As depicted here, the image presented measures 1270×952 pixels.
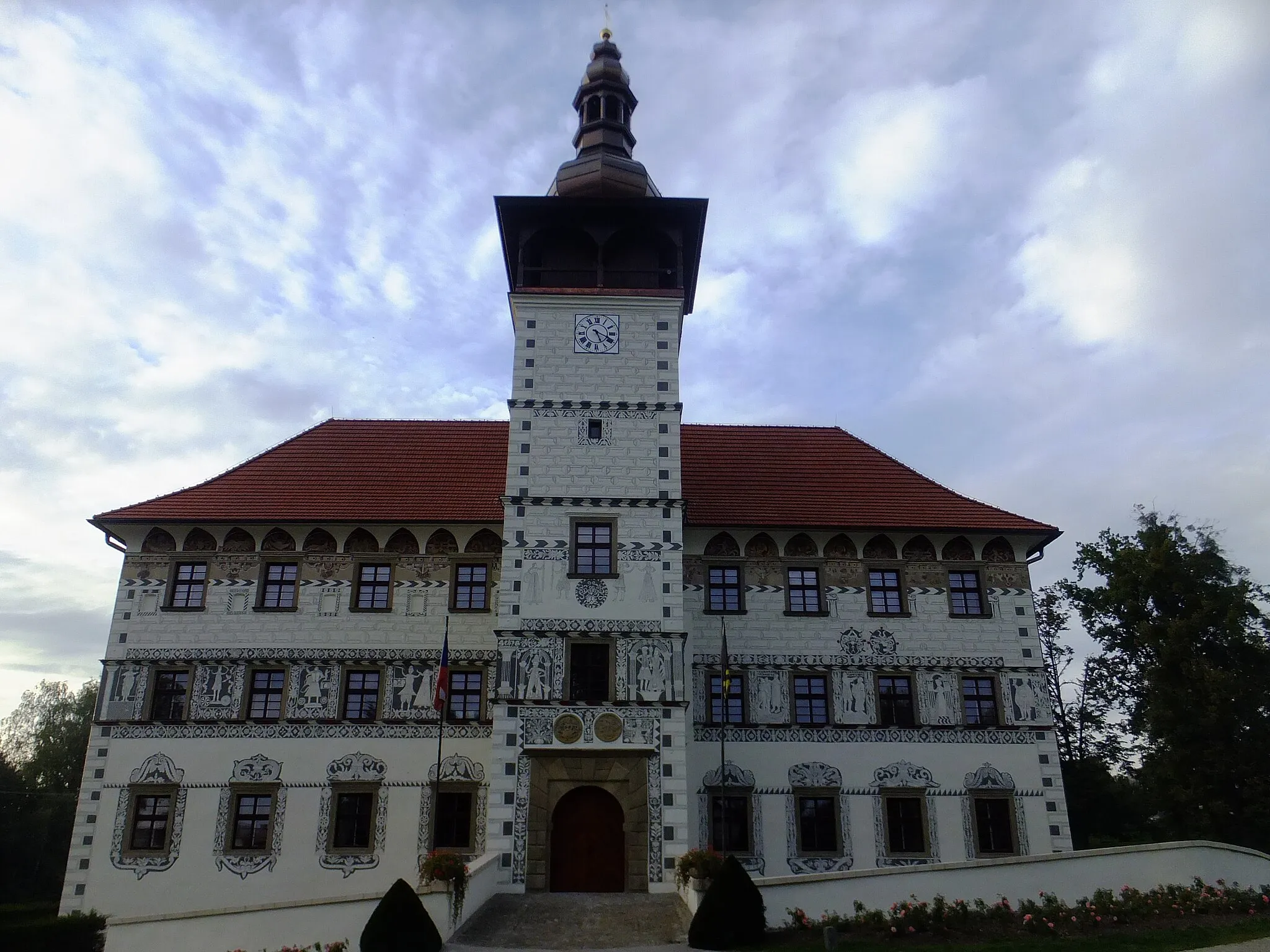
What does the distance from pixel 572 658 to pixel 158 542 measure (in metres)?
10.6

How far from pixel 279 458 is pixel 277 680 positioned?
245 inches

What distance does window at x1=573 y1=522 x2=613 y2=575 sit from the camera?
2081cm

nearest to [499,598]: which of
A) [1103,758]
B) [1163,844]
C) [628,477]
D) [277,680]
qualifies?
[628,477]

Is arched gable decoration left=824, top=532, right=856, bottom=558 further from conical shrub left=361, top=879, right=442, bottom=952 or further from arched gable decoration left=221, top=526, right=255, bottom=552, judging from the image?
arched gable decoration left=221, top=526, right=255, bottom=552

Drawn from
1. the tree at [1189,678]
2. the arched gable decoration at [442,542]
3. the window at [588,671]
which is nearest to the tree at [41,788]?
the arched gable decoration at [442,542]

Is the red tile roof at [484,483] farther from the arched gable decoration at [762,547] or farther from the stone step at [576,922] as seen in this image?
the stone step at [576,922]

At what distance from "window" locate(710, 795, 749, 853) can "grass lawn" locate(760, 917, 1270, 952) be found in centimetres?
613

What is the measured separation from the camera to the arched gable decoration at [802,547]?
77.2 feet

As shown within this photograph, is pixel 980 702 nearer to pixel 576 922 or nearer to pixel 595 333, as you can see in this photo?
pixel 576 922

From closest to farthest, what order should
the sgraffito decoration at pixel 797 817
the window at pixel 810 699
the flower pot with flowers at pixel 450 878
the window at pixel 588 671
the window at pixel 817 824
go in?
the flower pot with flowers at pixel 450 878 → the window at pixel 588 671 → the sgraffito decoration at pixel 797 817 → the window at pixel 817 824 → the window at pixel 810 699

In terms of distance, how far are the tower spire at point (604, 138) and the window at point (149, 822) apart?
1641cm

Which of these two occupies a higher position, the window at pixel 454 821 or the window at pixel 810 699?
the window at pixel 810 699

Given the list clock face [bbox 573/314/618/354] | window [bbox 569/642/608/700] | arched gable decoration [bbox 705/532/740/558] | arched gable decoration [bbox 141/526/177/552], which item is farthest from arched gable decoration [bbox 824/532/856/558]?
arched gable decoration [bbox 141/526/177/552]

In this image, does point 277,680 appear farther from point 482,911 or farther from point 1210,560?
point 1210,560
